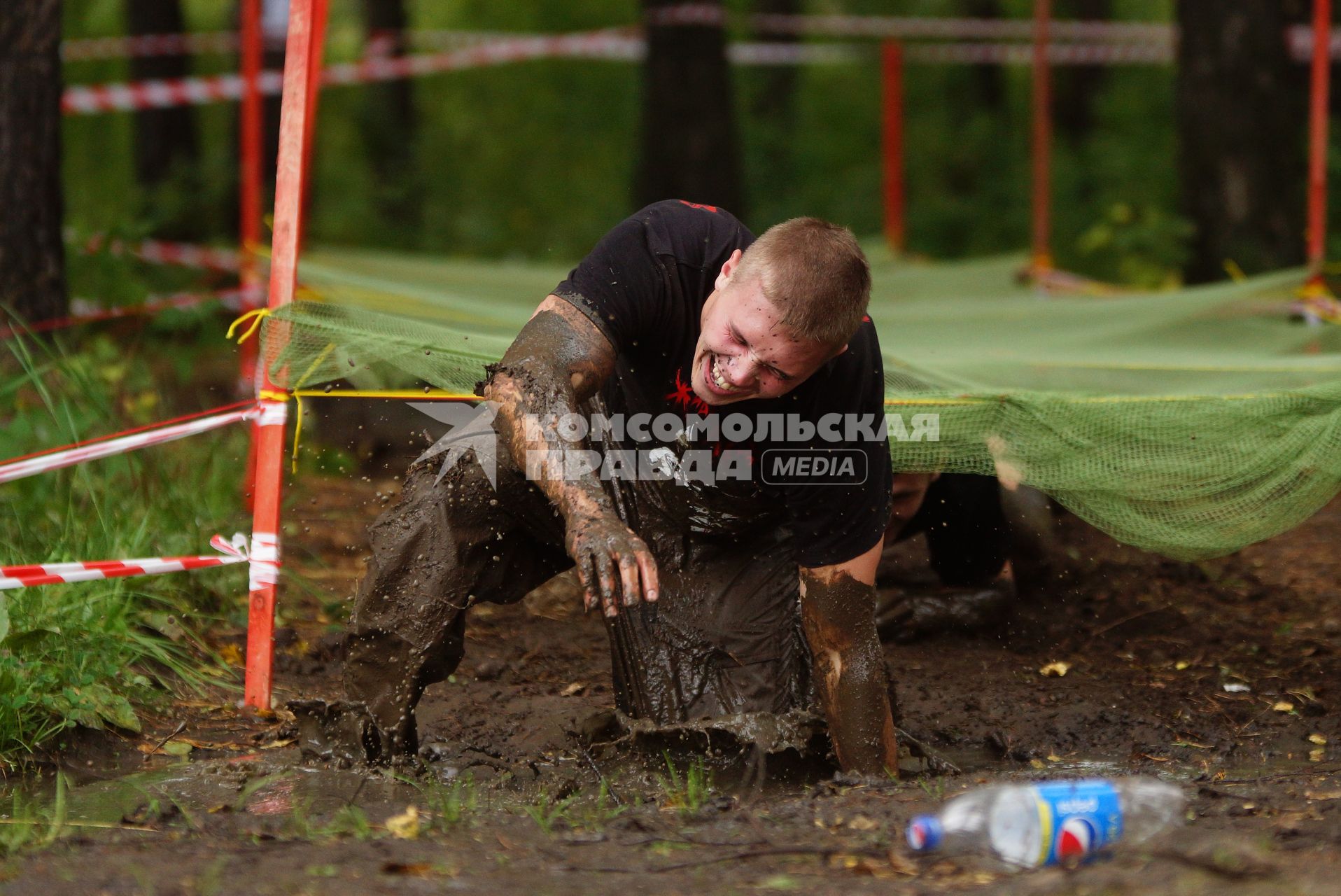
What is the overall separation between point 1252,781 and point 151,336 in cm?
478

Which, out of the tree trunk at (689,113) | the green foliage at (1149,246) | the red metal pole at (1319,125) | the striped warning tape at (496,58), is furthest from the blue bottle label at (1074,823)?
the tree trunk at (689,113)

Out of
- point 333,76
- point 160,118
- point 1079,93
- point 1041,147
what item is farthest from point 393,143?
point 1041,147

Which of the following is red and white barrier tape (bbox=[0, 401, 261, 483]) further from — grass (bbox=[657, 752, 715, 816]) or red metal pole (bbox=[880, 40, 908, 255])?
red metal pole (bbox=[880, 40, 908, 255])

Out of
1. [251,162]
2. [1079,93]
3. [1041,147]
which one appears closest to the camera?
[251,162]

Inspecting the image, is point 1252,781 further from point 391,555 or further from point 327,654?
point 327,654

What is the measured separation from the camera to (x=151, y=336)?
20.0 ft

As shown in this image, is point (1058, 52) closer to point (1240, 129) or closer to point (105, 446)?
point (1240, 129)

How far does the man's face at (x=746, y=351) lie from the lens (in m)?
2.83

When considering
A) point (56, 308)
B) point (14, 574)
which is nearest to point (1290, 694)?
point (14, 574)

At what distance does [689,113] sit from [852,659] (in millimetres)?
6193

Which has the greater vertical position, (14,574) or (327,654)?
(14,574)

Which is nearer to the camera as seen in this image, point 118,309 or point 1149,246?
point 118,309

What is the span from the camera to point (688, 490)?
330 cm

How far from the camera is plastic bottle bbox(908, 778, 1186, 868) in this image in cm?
241
